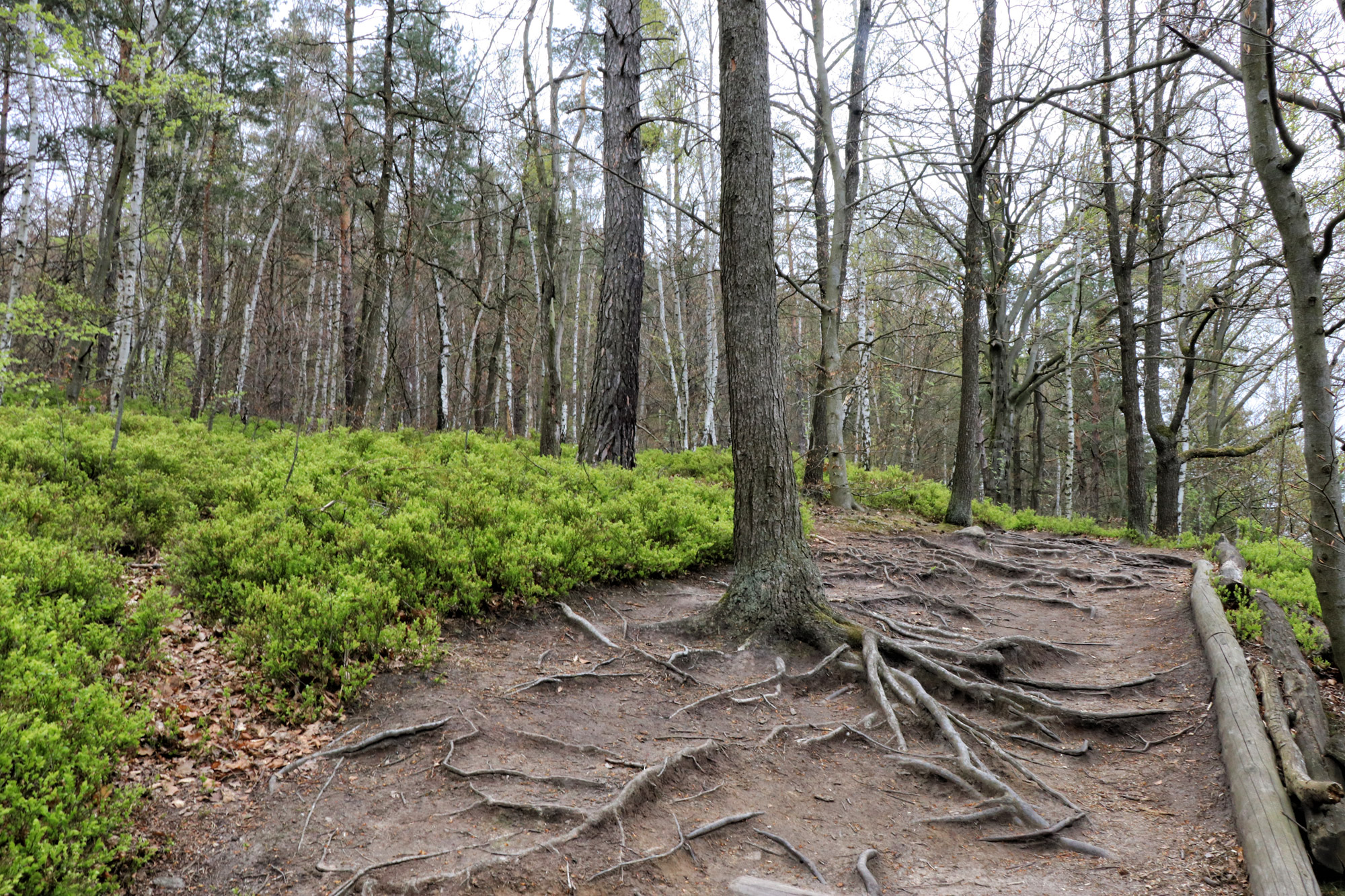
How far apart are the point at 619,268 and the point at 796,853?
7.76 meters

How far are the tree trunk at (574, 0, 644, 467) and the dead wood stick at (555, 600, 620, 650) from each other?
3904 millimetres

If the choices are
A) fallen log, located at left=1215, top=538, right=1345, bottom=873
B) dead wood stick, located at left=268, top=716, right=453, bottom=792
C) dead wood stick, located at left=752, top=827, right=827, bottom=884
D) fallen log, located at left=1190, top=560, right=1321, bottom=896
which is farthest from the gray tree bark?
dead wood stick, located at left=268, top=716, right=453, bottom=792

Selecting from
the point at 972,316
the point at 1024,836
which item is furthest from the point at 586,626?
the point at 972,316

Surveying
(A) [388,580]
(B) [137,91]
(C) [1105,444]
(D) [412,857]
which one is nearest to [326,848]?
(D) [412,857]

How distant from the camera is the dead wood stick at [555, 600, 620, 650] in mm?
4887

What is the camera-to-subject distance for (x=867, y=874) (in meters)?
2.71

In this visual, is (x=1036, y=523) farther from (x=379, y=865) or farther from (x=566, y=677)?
(x=379, y=865)

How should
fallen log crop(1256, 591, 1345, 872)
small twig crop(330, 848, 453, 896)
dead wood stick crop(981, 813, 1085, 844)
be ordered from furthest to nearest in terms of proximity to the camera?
1. dead wood stick crop(981, 813, 1085, 844)
2. fallen log crop(1256, 591, 1345, 872)
3. small twig crop(330, 848, 453, 896)

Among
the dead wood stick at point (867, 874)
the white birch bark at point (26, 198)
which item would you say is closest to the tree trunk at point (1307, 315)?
the dead wood stick at point (867, 874)

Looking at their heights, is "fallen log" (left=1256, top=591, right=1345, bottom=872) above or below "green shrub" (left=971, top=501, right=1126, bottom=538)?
below

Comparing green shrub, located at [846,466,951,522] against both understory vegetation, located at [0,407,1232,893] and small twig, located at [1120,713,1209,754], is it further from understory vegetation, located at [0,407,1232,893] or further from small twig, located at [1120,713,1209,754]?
small twig, located at [1120,713,1209,754]

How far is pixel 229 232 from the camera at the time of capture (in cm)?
1916

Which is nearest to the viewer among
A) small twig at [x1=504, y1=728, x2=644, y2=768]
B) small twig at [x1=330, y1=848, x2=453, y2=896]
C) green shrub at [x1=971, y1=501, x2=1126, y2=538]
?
small twig at [x1=330, y1=848, x2=453, y2=896]

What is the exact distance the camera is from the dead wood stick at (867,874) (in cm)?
264
